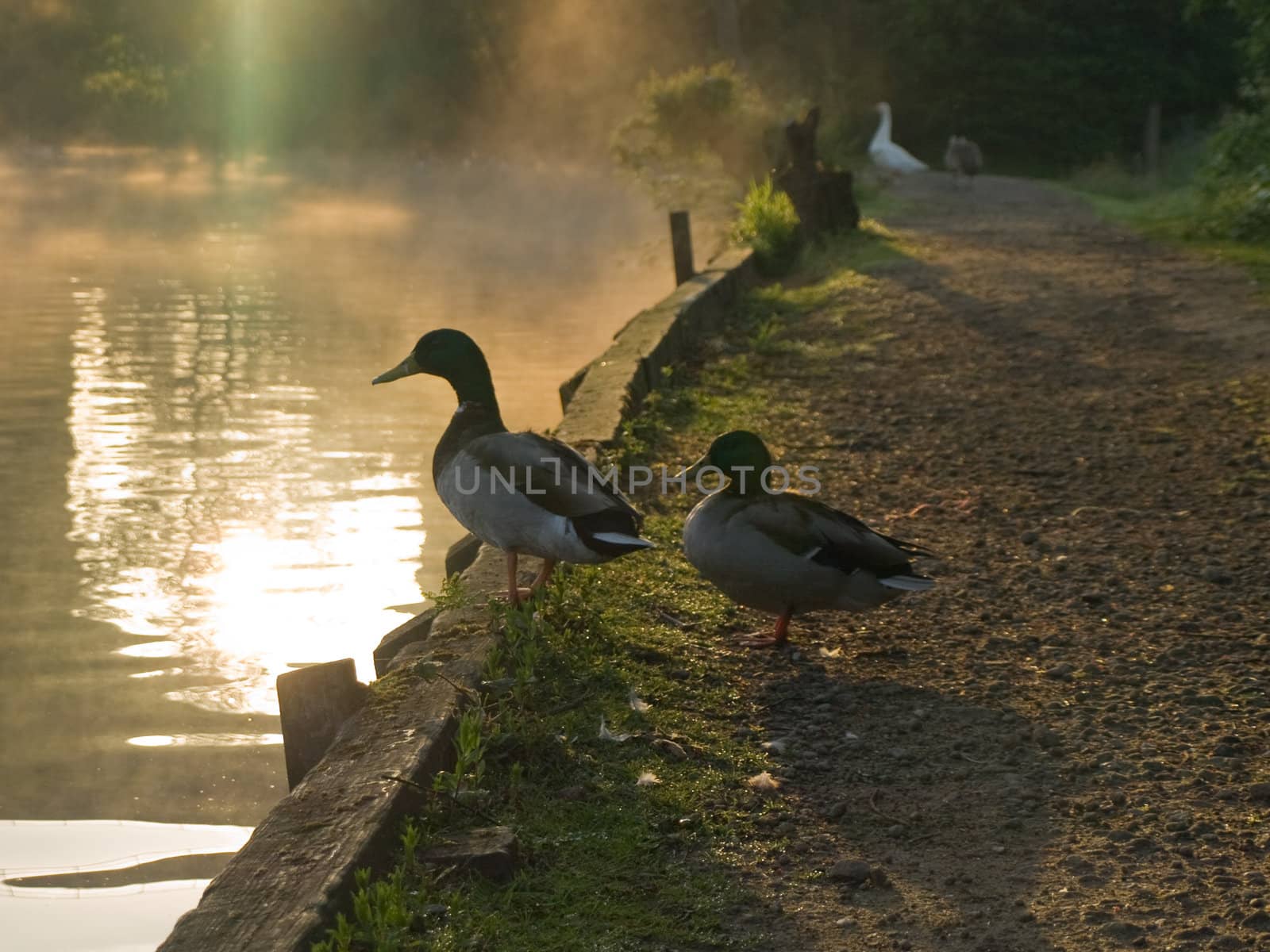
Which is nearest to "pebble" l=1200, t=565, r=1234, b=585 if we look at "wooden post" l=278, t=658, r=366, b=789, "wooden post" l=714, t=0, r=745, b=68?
"wooden post" l=278, t=658, r=366, b=789

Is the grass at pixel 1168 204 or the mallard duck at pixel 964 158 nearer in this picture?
the grass at pixel 1168 204

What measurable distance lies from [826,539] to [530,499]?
2.93 feet

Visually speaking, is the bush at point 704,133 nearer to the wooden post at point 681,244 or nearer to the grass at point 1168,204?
the grass at point 1168,204

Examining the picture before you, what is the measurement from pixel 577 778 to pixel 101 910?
1656 millimetres

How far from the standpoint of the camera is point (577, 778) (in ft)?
13.2

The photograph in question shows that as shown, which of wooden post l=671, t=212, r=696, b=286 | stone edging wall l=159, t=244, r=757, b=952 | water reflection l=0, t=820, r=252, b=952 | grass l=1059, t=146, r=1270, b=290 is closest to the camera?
stone edging wall l=159, t=244, r=757, b=952

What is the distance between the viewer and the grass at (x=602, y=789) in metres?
3.33

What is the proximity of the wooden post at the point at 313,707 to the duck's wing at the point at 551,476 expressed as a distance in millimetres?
836

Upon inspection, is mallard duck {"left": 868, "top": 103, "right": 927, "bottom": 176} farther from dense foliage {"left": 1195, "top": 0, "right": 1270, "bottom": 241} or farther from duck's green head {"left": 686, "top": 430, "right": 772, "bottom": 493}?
duck's green head {"left": 686, "top": 430, "right": 772, "bottom": 493}

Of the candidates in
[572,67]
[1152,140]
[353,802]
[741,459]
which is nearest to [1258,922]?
[353,802]

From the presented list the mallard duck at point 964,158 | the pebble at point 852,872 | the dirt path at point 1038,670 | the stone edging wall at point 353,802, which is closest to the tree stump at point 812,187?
the dirt path at point 1038,670

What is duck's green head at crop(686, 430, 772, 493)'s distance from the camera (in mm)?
5016

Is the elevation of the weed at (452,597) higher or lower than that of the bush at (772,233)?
lower

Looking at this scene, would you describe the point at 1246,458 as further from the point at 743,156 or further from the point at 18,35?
the point at 18,35
